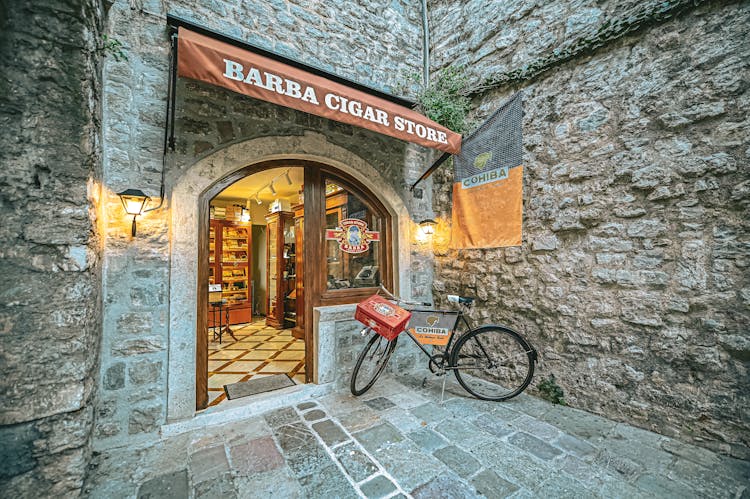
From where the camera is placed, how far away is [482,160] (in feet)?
11.6

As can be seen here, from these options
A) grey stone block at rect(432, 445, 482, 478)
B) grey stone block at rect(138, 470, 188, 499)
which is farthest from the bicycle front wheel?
grey stone block at rect(138, 470, 188, 499)

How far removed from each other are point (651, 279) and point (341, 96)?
3141 millimetres

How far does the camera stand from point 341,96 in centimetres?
268

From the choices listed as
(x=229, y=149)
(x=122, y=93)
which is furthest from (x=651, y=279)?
(x=122, y=93)

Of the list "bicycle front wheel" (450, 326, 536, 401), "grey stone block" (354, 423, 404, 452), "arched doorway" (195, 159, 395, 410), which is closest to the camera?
"grey stone block" (354, 423, 404, 452)

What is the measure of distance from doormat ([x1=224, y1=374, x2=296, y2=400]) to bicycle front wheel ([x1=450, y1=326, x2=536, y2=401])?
2008 mm

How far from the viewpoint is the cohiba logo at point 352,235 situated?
12.7 ft

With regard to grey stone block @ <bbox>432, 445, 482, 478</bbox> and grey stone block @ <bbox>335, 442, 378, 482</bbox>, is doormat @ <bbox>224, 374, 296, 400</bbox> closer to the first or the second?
grey stone block @ <bbox>335, 442, 378, 482</bbox>

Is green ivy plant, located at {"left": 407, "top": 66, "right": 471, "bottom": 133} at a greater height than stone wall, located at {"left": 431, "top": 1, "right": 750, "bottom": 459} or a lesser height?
greater

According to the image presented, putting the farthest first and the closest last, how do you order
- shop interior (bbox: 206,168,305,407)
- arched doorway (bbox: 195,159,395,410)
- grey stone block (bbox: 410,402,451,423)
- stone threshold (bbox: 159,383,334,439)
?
shop interior (bbox: 206,168,305,407), arched doorway (bbox: 195,159,395,410), grey stone block (bbox: 410,402,451,423), stone threshold (bbox: 159,383,334,439)

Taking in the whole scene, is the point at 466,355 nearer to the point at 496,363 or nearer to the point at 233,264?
the point at 496,363

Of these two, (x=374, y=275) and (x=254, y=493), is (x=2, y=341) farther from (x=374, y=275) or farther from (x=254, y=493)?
(x=374, y=275)

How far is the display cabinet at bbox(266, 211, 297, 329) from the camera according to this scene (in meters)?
6.91

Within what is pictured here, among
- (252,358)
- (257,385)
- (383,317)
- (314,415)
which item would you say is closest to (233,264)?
(252,358)
